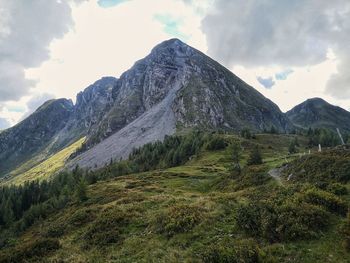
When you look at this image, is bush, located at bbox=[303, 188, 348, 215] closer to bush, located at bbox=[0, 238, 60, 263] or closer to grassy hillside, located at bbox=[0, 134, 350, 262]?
grassy hillside, located at bbox=[0, 134, 350, 262]

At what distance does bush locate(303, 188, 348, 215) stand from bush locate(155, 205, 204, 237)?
A: 351 inches

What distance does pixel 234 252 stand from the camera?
1828 centimetres

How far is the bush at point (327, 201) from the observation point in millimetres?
22622

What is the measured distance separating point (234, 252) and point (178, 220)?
28.6ft

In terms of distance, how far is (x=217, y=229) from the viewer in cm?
2394

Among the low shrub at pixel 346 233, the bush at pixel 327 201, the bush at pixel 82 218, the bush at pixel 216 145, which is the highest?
the bush at pixel 216 145

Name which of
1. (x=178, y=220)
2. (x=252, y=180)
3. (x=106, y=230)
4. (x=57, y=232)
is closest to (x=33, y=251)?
(x=106, y=230)

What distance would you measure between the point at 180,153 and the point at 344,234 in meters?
124

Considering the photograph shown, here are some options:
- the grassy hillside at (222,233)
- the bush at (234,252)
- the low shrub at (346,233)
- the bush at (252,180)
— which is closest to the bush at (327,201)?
the grassy hillside at (222,233)

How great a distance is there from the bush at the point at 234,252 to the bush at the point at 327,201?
23.6 feet

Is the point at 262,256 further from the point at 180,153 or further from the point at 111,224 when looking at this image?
the point at 180,153

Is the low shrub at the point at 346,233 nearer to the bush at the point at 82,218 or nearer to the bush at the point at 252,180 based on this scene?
the bush at the point at 252,180

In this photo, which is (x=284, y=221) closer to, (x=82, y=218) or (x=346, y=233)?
(x=346, y=233)

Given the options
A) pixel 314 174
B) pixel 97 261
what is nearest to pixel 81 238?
pixel 97 261
